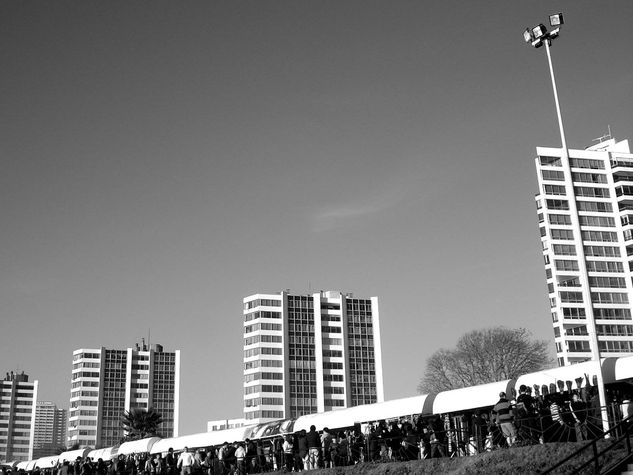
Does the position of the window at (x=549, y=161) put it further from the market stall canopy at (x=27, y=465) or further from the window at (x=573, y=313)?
the market stall canopy at (x=27, y=465)

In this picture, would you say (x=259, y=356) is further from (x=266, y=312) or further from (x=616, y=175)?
(x=616, y=175)

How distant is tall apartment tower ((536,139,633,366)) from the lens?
10719cm

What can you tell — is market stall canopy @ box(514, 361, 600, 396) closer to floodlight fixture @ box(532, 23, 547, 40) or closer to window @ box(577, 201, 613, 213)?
floodlight fixture @ box(532, 23, 547, 40)

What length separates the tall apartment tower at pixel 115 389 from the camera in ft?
589

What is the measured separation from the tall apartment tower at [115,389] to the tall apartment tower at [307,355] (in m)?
52.7

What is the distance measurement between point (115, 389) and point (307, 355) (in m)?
65.6

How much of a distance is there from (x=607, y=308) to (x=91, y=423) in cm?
12225

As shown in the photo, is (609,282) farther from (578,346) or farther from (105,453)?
(105,453)

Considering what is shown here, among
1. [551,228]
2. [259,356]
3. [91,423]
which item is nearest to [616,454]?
[551,228]

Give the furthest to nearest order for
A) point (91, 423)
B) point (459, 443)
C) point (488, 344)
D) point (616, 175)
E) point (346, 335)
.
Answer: point (91, 423) < point (346, 335) < point (616, 175) < point (488, 344) < point (459, 443)

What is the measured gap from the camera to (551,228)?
110 metres

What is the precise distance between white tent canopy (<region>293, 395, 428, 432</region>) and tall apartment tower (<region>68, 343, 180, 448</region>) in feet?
486

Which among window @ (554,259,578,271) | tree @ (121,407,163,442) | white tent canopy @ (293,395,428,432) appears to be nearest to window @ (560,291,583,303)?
window @ (554,259,578,271)

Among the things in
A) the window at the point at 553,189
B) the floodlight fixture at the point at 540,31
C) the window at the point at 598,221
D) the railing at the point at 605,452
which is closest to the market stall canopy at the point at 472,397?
the railing at the point at 605,452
